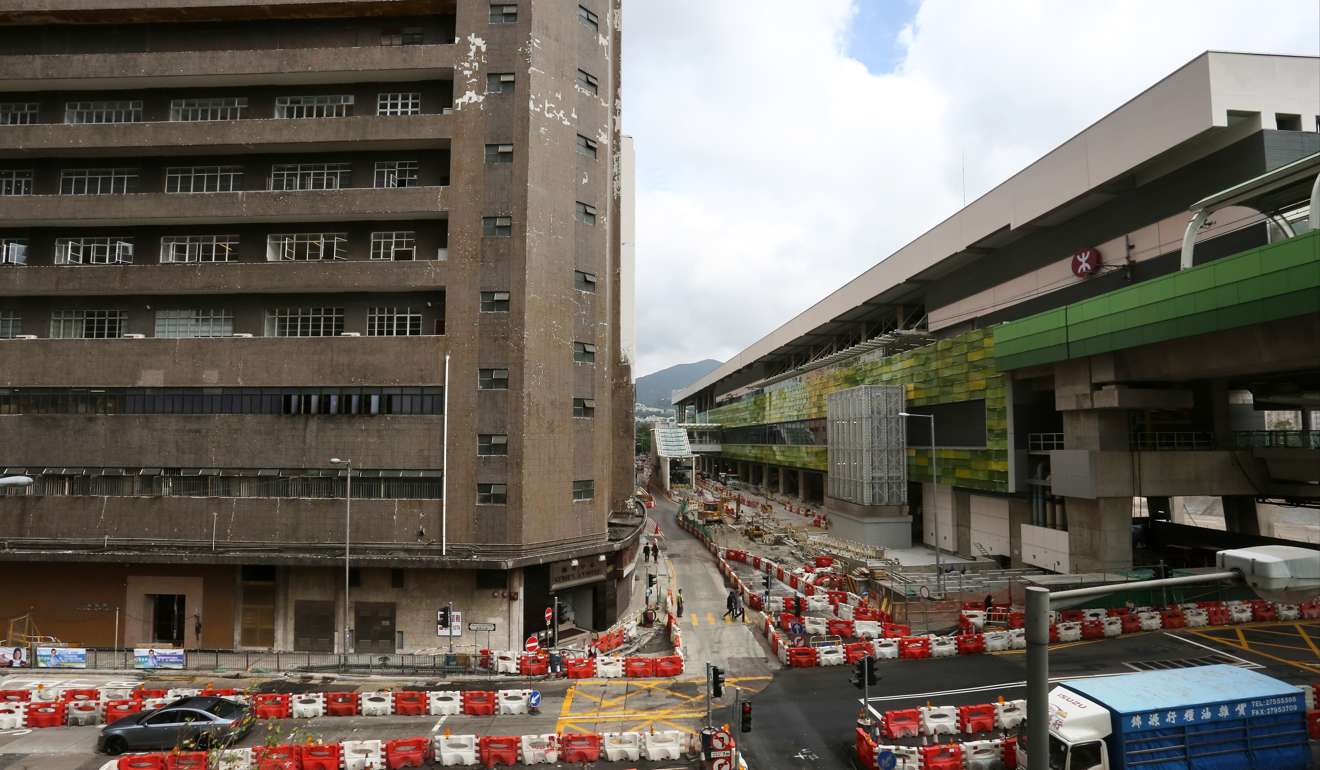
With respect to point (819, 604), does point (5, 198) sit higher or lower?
higher

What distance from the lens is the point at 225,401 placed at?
34.3 m

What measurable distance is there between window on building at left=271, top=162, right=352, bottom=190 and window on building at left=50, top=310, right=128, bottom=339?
11120 millimetres

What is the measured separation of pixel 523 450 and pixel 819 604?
18.6 m

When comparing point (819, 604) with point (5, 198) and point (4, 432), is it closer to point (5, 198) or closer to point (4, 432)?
point (4, 432)

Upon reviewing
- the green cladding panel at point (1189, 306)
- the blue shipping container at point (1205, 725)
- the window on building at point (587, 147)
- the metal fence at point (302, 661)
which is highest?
the window on building at point (587, 147)

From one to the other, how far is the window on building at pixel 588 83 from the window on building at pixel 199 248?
20085 millimetres

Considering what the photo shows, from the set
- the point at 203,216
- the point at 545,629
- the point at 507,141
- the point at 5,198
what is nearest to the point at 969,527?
the point at 545,629

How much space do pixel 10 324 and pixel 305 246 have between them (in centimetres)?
1718

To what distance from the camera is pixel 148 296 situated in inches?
1419

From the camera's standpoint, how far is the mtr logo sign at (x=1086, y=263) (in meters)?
40.3

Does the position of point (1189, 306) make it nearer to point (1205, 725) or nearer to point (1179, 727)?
point (1205, 725)

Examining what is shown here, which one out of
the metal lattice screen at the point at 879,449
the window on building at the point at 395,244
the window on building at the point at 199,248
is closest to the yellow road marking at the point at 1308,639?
the metal lattice screen at the point at 879,449

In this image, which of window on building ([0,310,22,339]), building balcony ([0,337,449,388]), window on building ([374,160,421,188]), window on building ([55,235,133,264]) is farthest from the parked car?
window on building ([0,310,22,339])

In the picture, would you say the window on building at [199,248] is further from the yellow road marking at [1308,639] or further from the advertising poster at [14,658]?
the yellow road marking at [1308,639]
